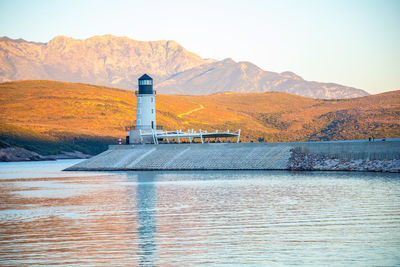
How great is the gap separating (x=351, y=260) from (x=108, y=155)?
67.3 m

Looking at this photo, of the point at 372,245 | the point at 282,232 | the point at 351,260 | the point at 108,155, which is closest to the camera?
the point at 351,260

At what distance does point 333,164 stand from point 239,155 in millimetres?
13045

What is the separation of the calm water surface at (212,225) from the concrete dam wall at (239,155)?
981cm

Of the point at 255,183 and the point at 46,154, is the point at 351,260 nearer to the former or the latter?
the point at 255,183

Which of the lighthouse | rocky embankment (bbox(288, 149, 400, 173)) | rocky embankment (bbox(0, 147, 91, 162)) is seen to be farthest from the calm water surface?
rocky embankment (bbox(0, 147, 91, 162))

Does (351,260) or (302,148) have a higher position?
(302,148)

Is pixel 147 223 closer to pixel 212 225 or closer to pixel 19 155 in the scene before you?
pixel 212 225

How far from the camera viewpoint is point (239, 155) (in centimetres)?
6881

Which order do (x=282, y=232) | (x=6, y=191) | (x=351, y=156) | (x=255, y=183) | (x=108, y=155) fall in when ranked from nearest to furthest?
(x=282, y=232) → (x=255, y=183) → (x=6, y=191) → (x=351, y=156) → (x=108, y=155)

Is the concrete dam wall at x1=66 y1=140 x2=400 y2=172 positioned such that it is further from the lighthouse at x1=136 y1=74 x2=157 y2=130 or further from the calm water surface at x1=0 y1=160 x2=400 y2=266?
the calm water surface at x1=0 y1=160 x2=400 y2=266

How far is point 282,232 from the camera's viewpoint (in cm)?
2444

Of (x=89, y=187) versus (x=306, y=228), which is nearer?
(x=306, y=228)

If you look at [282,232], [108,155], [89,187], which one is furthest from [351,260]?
[108,155]

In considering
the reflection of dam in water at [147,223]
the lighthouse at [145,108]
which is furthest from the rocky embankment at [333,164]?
the lighthouse at [145,108]
